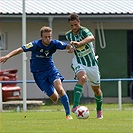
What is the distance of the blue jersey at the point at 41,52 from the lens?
577 inches

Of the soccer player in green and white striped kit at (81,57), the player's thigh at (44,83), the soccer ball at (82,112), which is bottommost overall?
the soccer ball at (82,112)

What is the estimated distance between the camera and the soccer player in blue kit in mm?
14547

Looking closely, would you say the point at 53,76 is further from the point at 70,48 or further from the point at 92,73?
the point at 70,48

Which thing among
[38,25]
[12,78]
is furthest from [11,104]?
[38,25]

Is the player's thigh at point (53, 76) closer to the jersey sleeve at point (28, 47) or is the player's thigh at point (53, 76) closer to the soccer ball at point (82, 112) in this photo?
the jersey sleeve at point (28, 47)

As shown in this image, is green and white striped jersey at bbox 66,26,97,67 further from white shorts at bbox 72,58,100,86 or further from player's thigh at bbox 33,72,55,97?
player's thigh at bbox 33,72,55,97

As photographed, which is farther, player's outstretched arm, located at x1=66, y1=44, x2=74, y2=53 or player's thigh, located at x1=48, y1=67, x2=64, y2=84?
player's thigh, located at x1=48, y1=67, x2=64, y2=84

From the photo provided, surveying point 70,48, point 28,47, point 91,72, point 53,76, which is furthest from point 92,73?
point 28,47

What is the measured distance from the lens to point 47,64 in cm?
1516

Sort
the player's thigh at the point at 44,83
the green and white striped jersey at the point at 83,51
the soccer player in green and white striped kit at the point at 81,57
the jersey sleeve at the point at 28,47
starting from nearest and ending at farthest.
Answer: the jersey sleeve at the point at 28,47, the soccer player in green and white striped kit at the point at 81,57, the green and white striped jersey at the point at 83,51, the player's thigh at the point at 44,83

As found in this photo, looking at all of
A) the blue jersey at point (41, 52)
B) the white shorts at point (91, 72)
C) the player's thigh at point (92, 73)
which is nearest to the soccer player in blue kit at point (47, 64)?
the blue jersey at point (41, 52)

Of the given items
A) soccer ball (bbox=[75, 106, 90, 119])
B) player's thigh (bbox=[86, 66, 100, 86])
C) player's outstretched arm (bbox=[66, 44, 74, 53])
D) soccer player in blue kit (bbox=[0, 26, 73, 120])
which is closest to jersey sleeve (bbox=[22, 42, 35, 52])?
soccer player in blue kit (bbox=[0, 26, 73, 120])

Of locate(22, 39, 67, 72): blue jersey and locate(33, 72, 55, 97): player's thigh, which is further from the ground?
locate(22, 39, 67, 72): blue jersey

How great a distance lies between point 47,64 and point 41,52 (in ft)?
1.37
